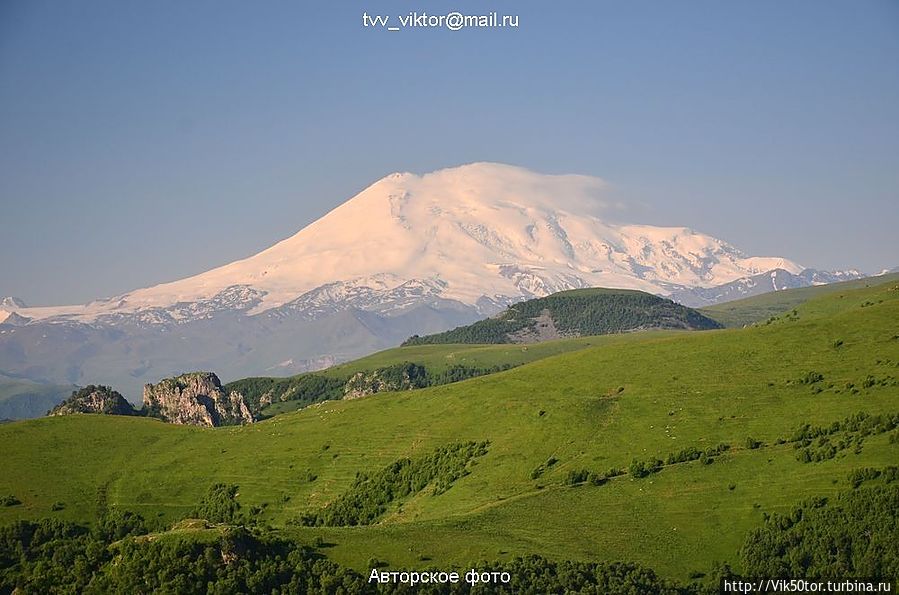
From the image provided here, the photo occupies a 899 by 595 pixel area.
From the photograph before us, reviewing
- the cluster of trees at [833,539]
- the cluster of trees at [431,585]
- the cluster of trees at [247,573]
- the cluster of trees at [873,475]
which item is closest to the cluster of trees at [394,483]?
the cluster of trees at [431,585]

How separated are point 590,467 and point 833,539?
39804 mm

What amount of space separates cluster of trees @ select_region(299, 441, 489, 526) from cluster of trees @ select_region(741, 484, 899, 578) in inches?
2042

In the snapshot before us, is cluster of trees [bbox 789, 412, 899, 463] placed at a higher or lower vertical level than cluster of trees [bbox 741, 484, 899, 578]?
higher

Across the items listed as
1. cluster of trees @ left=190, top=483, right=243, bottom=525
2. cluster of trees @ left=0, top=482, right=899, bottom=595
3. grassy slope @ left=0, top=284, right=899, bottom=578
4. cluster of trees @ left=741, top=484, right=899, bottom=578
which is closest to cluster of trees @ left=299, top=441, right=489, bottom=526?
grassy slope @ left=0, top=284, right=899, bottom=578

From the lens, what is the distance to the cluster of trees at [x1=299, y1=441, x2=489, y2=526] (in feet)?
559

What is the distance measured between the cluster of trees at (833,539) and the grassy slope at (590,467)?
145 inches

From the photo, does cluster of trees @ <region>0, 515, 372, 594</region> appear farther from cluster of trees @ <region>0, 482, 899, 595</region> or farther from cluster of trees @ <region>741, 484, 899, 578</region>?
cluster of trees @ <region>741, 484, 899, 578</region>

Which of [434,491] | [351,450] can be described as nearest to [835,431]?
[434,491]

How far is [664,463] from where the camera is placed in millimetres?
162625

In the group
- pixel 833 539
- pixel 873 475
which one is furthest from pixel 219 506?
pixel 873 475

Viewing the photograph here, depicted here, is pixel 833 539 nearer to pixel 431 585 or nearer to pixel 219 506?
pixel 431 585

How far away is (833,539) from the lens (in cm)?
13488

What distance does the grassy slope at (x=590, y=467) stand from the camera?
5438 inches

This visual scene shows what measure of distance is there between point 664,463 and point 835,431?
23906 mm
